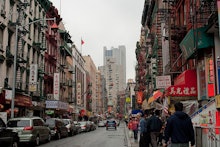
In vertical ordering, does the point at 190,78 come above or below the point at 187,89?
above

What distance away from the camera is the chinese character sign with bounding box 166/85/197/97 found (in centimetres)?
1970

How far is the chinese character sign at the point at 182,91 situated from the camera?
19.7 m

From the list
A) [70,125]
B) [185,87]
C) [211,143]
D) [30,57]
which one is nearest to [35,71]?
[30,57]

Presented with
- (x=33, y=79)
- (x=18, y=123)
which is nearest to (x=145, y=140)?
(x=18, y=123)

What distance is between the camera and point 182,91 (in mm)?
19859

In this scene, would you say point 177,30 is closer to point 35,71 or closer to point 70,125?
point 70,125

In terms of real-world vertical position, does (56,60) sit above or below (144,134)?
above

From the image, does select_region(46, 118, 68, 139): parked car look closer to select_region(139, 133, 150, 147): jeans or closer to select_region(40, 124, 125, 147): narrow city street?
select_region(40, 124, 125, 147): narrow city street

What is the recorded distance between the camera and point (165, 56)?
31875mm

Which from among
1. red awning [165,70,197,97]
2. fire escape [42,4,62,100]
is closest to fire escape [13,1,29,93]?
fire escape [42,4,62,100]

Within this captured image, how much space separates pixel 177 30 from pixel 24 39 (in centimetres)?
1898

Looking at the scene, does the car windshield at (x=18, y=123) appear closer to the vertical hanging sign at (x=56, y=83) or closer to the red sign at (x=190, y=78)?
the red sign at (x=190, y=78)

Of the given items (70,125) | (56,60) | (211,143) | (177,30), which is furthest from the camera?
(56,60)

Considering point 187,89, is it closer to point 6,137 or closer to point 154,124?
point 154,124
